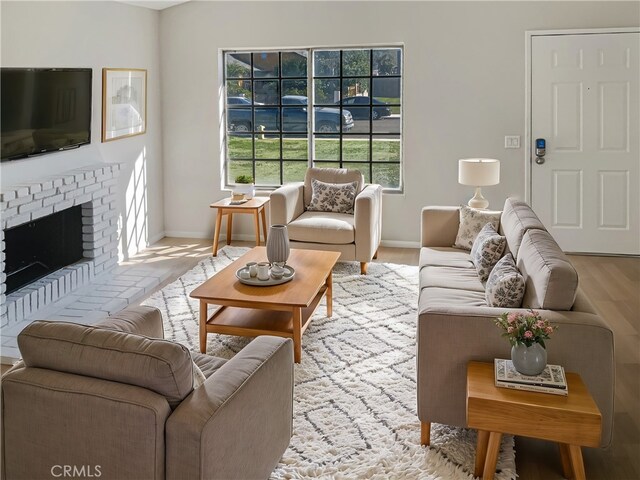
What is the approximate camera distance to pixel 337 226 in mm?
5543

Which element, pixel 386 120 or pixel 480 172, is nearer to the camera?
pixel 480 172

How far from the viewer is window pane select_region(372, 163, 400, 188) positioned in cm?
664

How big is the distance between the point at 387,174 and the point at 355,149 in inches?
16.2

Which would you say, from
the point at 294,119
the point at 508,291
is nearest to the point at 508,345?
the point at 508,291

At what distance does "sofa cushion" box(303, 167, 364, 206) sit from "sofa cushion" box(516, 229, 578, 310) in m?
2.93

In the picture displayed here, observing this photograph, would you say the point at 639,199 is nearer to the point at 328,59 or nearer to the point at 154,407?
the point at 328,59

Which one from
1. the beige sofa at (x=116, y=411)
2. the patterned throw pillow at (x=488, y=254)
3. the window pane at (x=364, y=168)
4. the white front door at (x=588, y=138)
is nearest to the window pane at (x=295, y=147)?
the window pane at (x=364, y=168)

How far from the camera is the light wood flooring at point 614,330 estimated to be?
2.77m

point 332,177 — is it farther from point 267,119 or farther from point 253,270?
point 253,270

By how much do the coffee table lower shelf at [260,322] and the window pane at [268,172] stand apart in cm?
303

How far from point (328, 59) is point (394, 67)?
673 millimetres

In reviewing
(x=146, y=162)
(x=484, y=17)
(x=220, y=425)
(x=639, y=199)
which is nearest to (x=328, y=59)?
(x=484, y=17)

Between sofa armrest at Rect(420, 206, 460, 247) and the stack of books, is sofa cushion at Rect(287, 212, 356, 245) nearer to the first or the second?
sofa armrest at Rect(420, 206, 460, 247)

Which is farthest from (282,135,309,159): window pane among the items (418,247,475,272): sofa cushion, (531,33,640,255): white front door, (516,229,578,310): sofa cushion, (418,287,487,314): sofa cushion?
(516,229,578,310): sofa cushion
